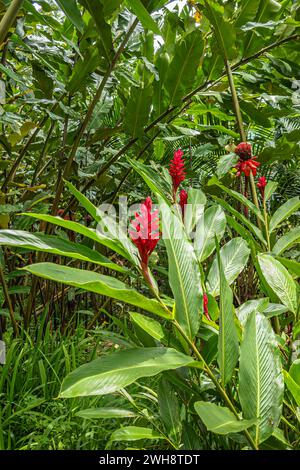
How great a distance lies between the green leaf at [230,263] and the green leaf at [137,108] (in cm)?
70

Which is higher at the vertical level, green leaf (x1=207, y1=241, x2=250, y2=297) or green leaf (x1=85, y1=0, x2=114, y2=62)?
green leaf (x1=85, y1=0, x2=114, y2=62)

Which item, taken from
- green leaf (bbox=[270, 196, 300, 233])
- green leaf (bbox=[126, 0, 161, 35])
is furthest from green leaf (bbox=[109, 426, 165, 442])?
green leaf (bbox=[126, 0, 161, 35])

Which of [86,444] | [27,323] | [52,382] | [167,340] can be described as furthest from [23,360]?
[167,340]

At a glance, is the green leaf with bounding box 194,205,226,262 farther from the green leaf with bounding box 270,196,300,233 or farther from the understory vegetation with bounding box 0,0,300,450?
the green leaf with bounding box 270,196,300,233

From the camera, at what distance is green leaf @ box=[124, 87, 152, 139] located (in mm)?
1325

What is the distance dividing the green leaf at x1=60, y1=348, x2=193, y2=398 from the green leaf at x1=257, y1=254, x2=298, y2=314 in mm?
209

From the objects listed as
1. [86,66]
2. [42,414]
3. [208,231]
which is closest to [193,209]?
[208,231]

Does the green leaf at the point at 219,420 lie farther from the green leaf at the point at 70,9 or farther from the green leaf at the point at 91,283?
the green leaf at the point at 70,9

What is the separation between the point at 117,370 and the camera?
447mm

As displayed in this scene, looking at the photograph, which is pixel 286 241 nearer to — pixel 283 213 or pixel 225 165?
pixel 283 213

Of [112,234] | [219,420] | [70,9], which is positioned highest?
[70,9]

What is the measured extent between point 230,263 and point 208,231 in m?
0.06

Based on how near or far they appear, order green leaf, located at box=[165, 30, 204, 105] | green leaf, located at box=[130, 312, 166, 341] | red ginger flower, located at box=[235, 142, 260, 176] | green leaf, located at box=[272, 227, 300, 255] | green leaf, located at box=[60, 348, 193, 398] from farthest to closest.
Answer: green leaf, located at box=[165, 30, 204, 105], red ginger flower, located at box=[235, 142, 260, 176], green leaf, located at box=[272, 227, 300, 255], green leaf, located at box=[130, 312, 166, 341], green leaf, located at box=[60, 348, 193, 398]
